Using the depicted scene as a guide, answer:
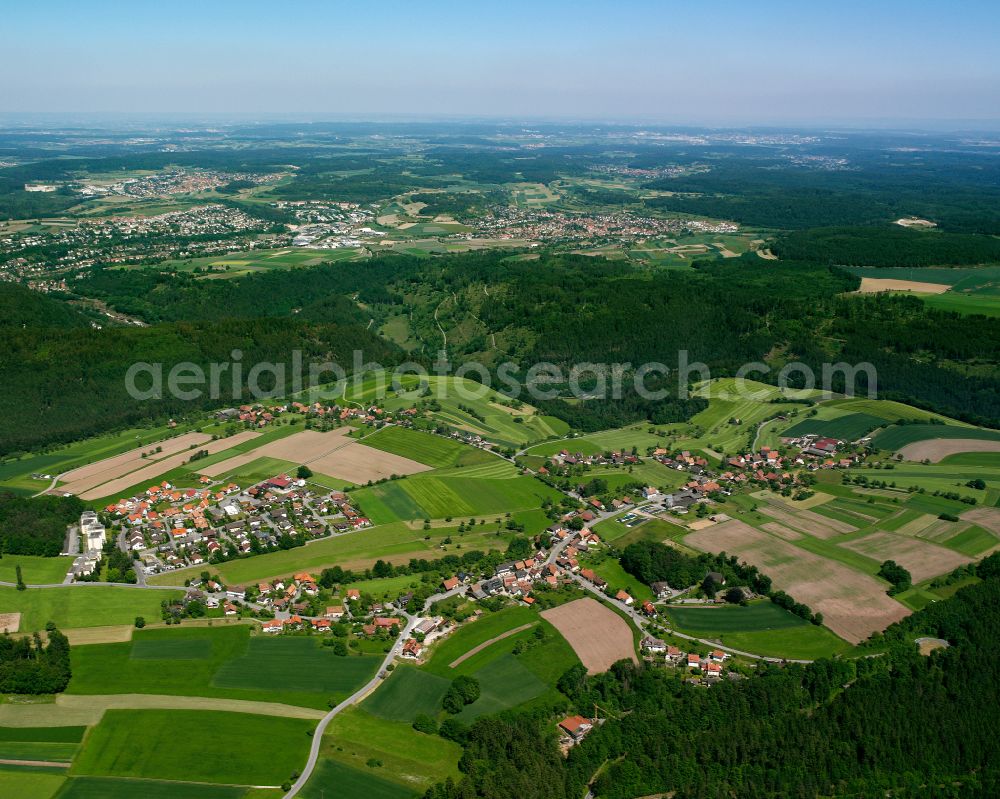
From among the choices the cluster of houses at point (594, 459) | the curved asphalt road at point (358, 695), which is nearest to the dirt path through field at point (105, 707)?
the curved asphalt road at point (358, 695)

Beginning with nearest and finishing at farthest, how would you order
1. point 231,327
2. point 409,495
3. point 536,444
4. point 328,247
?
point 409,495 < point 536,444 < point 231,327 < point 328,247

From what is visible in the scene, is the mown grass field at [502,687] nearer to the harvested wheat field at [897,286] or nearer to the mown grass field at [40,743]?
the mown grass field at [40,743]

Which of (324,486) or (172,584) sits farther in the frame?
(324,486)

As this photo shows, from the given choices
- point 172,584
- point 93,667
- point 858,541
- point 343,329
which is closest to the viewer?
point 93,667

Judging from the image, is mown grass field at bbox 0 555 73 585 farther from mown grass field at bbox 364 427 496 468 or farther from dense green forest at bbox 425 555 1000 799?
dense green forest at bbox 425 555 1000 799

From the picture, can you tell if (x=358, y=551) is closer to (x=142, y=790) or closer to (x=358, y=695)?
(x=358, y=695)

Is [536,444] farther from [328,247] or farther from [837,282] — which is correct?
[328,247]

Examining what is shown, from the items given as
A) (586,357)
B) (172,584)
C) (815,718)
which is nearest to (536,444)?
(586,357)

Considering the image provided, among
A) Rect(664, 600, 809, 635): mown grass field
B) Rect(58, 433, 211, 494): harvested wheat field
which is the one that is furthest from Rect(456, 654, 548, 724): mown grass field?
Rect(58, 433, 211, 494): harvested wheat field
